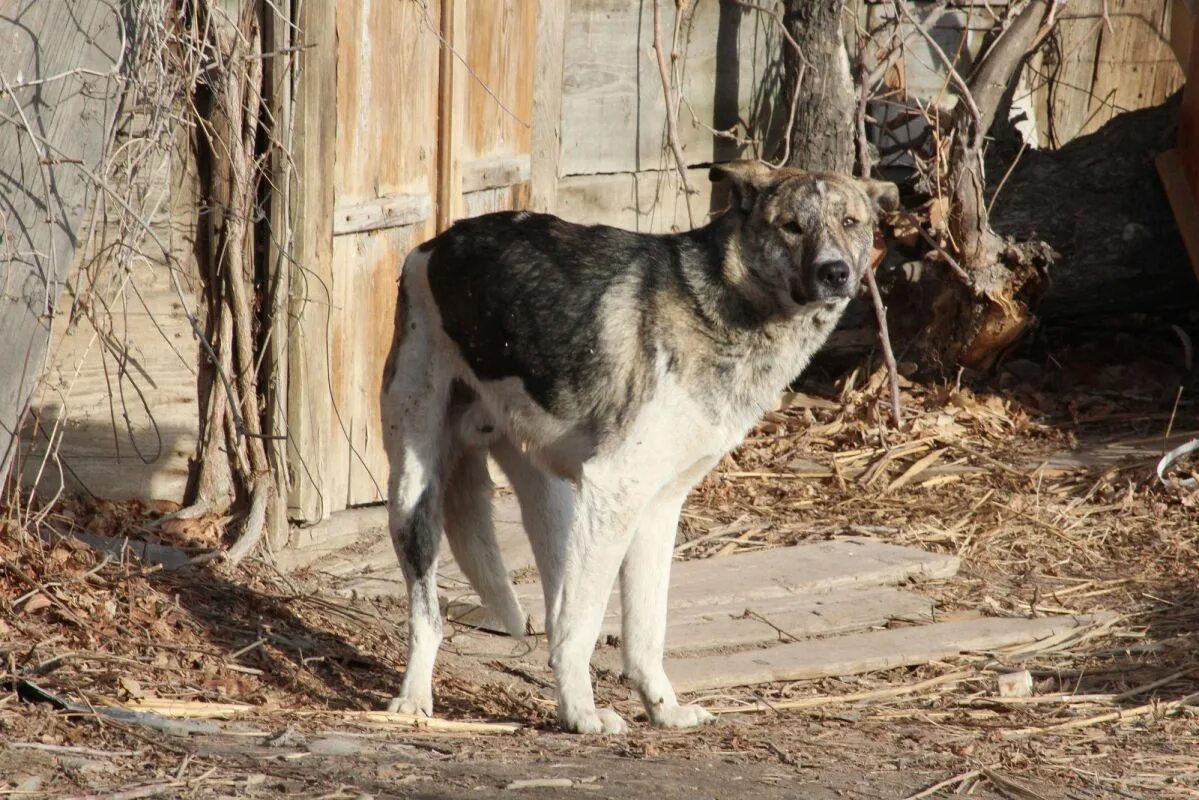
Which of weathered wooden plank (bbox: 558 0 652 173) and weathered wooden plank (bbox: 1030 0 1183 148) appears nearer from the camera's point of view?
weathered wooden plank (bbox: 558 0 652 173)

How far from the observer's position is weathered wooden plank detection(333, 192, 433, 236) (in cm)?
598

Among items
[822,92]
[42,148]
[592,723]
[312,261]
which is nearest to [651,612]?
[592,723]

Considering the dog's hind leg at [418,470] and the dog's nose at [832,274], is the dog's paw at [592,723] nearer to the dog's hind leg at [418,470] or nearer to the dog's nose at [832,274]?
the dog's hind leg at [418,470]

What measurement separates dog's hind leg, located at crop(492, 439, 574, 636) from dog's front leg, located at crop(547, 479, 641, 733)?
0.49 meters

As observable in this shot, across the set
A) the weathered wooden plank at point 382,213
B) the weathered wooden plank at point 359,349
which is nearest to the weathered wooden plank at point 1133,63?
the weathered wooden plank at point 382,213

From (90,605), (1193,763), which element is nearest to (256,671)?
(90,605)

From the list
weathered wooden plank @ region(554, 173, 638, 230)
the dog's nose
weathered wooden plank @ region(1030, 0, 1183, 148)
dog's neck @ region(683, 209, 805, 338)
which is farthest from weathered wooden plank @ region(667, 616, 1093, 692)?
weathered wooden plank @ region(1030, 0, 1183, 148)

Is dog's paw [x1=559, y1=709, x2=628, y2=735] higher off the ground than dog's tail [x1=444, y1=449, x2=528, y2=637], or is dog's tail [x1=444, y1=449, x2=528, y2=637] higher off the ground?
dog's tail [x1=444, y1=449, x2=528, y2=637]

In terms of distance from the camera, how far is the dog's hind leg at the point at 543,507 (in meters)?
4.96

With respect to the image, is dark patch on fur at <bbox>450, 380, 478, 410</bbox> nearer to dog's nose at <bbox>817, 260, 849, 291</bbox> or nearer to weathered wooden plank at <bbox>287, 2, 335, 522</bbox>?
weathered wooden plank at <bbox>287, 2, 335, 522</bbox>

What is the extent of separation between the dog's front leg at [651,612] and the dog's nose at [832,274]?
2.69 feet

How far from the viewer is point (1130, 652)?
18.0 ft

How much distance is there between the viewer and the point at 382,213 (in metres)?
6.18

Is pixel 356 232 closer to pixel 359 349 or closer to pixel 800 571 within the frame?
pixel 359 349
